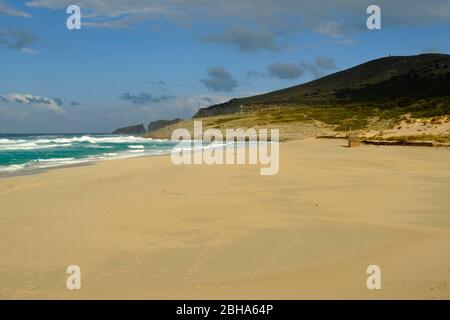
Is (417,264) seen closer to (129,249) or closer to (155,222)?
(129,249)

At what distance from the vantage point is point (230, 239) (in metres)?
A: 9.55

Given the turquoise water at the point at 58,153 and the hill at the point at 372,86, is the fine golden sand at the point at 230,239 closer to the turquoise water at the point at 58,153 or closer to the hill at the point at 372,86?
the turquoise water at the point at 58,153

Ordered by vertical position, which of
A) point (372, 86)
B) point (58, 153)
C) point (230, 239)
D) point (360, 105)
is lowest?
point (230, 239)

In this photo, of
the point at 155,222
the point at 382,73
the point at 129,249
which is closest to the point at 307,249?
the point at 129,249

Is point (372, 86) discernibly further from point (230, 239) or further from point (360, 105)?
point (230, 239)

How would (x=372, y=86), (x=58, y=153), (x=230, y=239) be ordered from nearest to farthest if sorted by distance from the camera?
(x=230, y=239) < (x=58, y=153) < (x=372, y=86)

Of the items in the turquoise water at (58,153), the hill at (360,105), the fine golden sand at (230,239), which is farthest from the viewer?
the hill at (360,105)

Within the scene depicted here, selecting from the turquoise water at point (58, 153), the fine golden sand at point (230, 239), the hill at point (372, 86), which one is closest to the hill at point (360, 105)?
the hill at point (372, 86)

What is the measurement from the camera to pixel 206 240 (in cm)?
952

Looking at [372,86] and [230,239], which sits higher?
[372,86]

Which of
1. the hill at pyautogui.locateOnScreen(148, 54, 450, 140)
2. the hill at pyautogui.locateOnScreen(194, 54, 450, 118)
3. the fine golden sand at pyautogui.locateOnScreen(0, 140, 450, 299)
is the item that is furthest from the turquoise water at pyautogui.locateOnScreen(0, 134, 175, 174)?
the hill at pyautogui.locateOnScreen(194, 54, 450, 118)

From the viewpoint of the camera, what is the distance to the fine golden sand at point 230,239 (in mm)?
6984

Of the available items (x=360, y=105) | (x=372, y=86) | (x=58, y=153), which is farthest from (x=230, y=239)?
(x=372, y=86)
